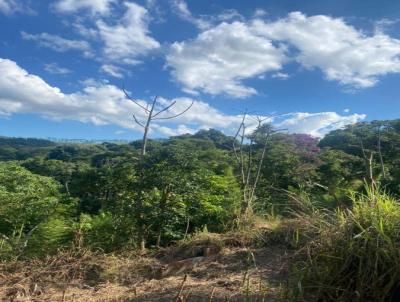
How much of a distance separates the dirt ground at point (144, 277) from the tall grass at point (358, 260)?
26cm

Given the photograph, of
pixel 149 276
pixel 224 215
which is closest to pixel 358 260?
pixel 149 276

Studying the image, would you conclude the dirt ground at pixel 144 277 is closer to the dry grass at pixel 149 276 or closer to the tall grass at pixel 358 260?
the dry grass at pixel 149 276

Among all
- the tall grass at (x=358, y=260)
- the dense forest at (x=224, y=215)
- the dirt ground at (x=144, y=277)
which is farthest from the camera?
the dirt ground at (x=144, y=277)

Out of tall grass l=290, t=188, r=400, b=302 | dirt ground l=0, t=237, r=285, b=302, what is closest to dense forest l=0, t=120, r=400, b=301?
tall grass l=290, t=188, r=400, b=302

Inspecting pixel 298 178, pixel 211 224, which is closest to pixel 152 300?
pixel 211 224

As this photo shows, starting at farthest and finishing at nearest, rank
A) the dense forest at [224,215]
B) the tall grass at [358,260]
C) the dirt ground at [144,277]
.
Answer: the dirt ground at [144,277], the dense forest at [224,215], the tall grass at [358,260]

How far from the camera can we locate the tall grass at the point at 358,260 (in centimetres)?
244

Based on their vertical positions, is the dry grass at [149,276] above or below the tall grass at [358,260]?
below

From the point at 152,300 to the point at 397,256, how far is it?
70.1 inches

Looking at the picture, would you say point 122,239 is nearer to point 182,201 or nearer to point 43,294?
point 182,201

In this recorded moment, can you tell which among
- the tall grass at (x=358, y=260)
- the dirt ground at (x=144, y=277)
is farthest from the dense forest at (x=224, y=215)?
the dirt ground at (x=144, y=277)

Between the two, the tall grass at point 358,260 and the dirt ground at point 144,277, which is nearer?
the tall grass at point 358,260

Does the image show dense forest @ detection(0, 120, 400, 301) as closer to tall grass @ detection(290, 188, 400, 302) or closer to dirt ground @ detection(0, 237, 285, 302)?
tall grass @ detection(290, 188, 400, 302)

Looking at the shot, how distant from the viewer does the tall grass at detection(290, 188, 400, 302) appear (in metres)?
2.44
